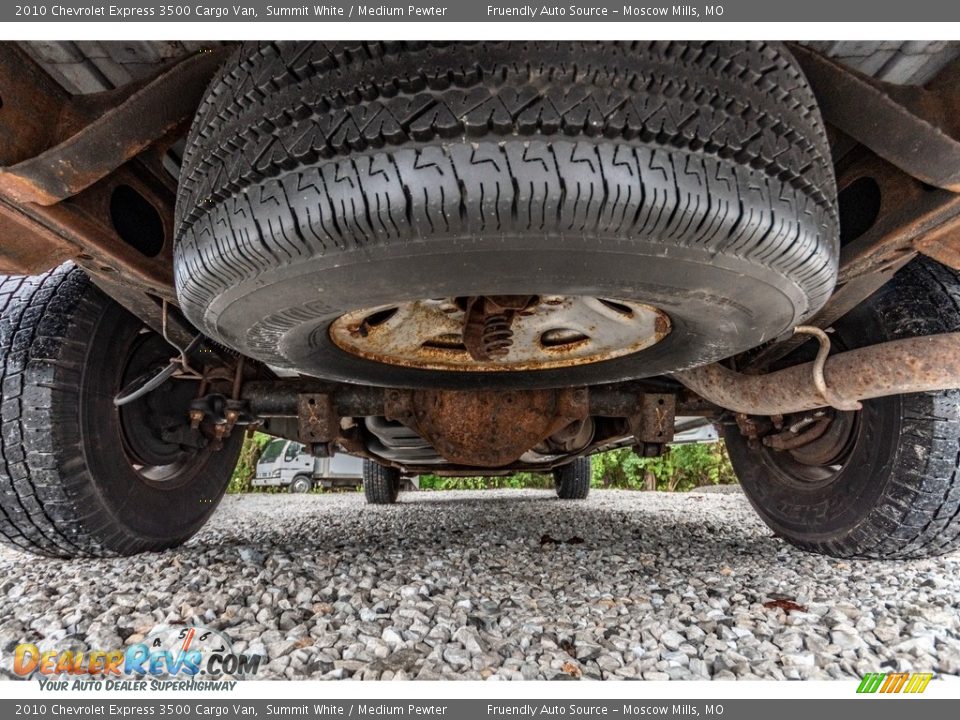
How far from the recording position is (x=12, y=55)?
30.4 inches

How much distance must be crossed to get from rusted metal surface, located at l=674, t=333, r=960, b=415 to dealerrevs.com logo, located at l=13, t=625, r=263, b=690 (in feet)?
4.27

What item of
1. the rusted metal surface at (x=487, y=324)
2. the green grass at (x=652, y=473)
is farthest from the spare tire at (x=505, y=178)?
the green grass at (x=652, y=473)

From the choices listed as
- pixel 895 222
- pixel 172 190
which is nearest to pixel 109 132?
pixel 172 190

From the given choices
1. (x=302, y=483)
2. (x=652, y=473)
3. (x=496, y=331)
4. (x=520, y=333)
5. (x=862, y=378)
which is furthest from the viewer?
(x=302, y=483)

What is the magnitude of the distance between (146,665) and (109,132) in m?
0.87

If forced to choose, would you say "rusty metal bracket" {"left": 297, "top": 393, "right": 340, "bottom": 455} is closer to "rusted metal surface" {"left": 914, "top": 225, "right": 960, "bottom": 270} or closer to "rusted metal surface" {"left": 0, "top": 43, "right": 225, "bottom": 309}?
"rusted metal surface" {"left": 0, "top": 43, "right": 225, "bottom": 309}

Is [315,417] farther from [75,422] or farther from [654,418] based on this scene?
[654,418]

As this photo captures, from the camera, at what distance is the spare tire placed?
628mm

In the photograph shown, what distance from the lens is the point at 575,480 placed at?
4.91 meters

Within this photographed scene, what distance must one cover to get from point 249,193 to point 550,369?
36.9 inches

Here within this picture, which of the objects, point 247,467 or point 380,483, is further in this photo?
point 247,467

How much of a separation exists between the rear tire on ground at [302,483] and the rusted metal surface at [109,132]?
10440mm

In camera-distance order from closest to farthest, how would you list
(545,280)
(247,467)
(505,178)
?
(505,178)
(545,280)
(247,467)

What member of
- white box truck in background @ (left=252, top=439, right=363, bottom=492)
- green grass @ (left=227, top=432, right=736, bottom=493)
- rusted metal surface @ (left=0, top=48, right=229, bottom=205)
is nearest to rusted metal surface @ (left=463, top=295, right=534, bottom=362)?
rusted metal surface @ (left=0, top=48, right=229, bottom=205)
